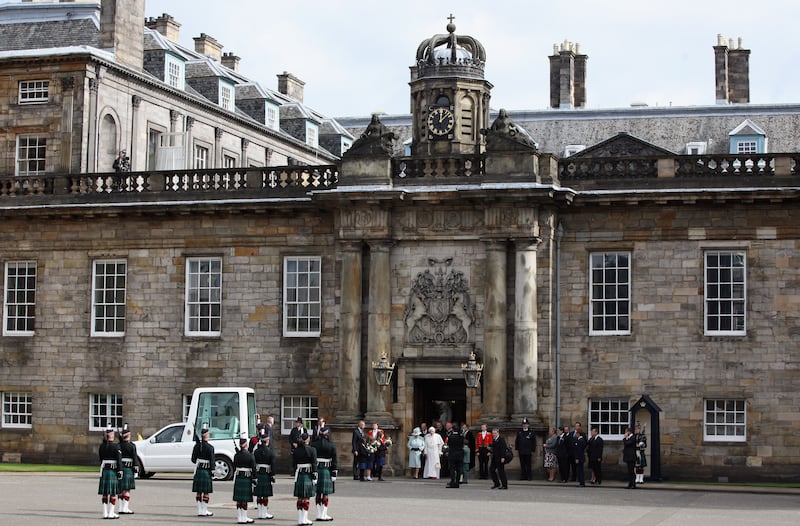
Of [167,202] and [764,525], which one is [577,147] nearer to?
[167,202]

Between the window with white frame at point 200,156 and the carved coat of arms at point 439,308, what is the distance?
15.6 meters

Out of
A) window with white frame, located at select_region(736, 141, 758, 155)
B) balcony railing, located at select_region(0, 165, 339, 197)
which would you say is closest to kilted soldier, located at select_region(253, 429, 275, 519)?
balcony railing, located at select_region(0, 165, 339, 197)

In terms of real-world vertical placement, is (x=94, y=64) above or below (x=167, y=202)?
above

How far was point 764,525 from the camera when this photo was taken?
2450 cm

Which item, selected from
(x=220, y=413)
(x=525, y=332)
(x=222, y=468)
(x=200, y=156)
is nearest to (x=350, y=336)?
(x=220, y=413)

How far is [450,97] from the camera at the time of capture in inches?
1583

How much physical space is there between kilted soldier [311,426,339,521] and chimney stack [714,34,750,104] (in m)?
38.5

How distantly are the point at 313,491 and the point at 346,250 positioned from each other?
1447 centimetres

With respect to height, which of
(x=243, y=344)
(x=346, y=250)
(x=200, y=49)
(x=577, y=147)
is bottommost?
(x=243, y=344)

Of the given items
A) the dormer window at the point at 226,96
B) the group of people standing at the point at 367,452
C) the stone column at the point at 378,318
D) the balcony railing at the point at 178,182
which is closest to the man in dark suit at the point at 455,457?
the group of people standing at the point at 367,452

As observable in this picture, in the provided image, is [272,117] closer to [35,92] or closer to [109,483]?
[35,92]

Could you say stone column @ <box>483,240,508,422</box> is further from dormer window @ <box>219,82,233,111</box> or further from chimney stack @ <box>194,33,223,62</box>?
chimney stack @ <box>194,33,223,62</box>

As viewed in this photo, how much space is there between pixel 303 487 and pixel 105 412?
1812 centimetres

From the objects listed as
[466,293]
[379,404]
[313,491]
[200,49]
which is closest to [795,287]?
[466,293]
